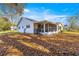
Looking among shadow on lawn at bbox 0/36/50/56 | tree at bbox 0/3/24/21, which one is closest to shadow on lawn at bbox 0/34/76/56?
shadow on lawn at bbox 0/36/50/56

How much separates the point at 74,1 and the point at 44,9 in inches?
13.8

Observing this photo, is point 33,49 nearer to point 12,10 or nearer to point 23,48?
point 23,48

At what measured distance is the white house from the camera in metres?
3.46

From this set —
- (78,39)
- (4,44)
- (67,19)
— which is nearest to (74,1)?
(67,19)

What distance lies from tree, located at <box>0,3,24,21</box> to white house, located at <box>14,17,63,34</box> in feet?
0.27

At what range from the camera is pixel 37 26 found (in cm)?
347

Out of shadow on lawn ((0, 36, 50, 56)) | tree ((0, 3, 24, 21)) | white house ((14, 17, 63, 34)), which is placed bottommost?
shadow on lawn ((0, 36, 50, 56))

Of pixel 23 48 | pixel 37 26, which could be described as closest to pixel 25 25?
pixel 37 26

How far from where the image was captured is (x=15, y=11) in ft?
11.4

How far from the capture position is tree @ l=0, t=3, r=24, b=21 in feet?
11.3

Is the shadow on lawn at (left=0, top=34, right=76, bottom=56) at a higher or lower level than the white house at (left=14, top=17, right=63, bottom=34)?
lower

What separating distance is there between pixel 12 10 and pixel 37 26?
1.12 feet

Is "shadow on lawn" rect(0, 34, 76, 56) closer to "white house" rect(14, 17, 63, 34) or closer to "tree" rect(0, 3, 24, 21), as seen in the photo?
"white house" rect(14, 17, 63, 34)

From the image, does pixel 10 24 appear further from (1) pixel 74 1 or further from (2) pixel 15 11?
(1) pixel 74 1
